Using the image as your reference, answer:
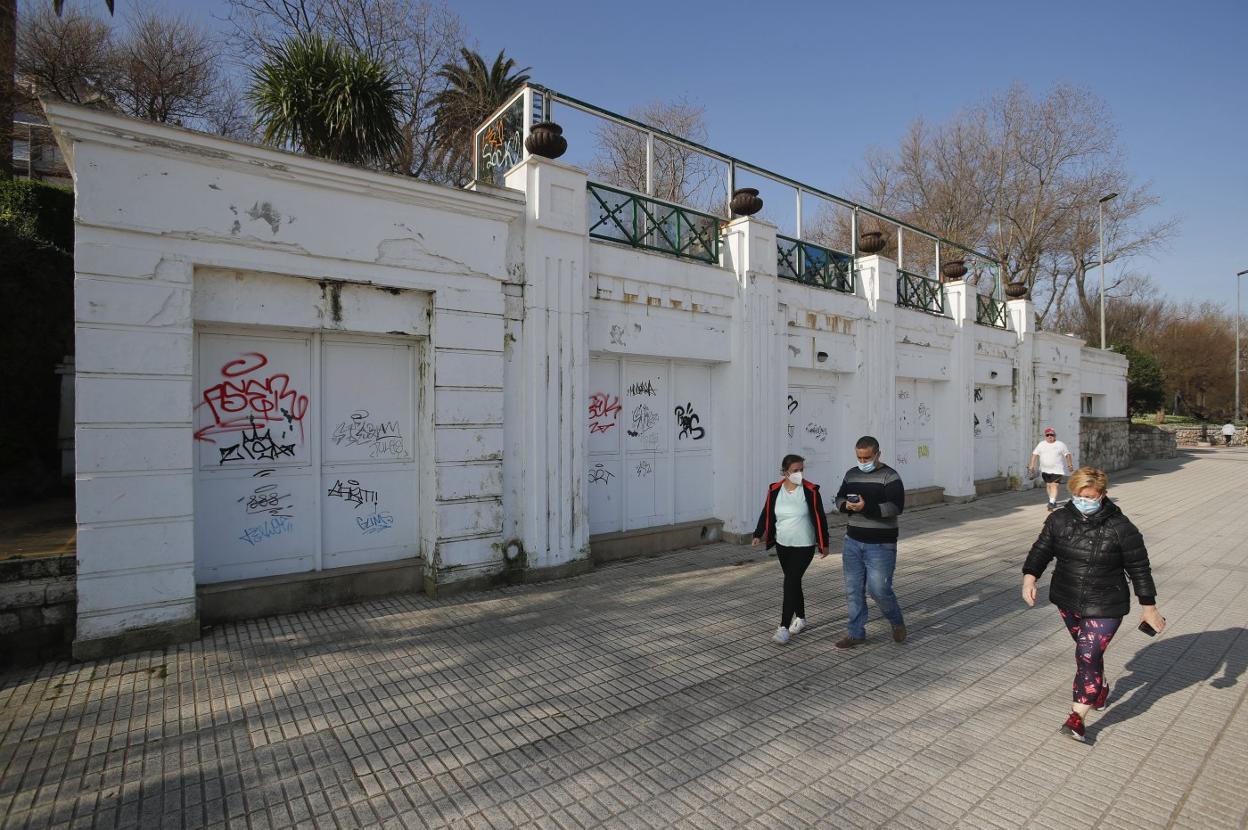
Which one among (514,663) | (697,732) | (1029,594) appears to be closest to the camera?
(697,732)

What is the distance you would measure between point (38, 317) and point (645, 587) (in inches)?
331

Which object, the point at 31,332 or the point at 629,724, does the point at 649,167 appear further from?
the point at 31,332

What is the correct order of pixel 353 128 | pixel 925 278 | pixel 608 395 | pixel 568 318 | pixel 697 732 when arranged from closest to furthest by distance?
pixel 697 732 < pixel 568 318 < pixel 608 395 < pixel 353 128 < pixel 925 278

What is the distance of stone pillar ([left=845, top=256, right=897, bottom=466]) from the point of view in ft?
37.4

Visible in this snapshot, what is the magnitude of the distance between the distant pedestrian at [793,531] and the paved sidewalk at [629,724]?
297mm

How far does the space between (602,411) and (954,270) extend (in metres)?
→ 10.7

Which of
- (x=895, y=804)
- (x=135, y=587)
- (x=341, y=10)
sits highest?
(x=341, y=10)

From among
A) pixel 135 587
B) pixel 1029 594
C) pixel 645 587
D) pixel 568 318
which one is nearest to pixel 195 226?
pixel 135 587

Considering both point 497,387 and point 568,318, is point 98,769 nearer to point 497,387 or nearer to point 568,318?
point 497,387

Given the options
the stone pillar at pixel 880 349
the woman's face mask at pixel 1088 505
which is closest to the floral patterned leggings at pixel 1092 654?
the woman's face mask at pixel 1088 505

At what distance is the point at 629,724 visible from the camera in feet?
12.7

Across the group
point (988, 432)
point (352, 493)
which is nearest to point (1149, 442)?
point (988, 432)

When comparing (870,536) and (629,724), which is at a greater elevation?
(870,536)

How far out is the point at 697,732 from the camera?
3760mm
